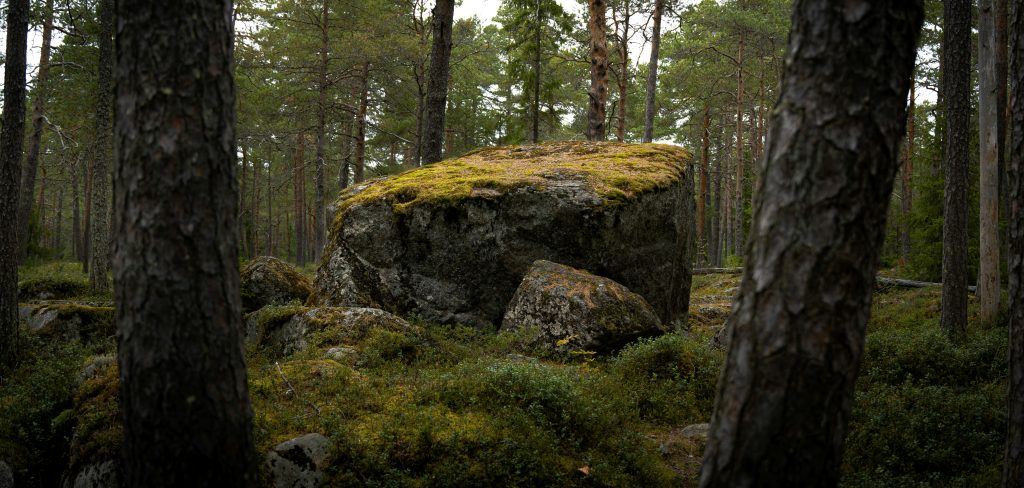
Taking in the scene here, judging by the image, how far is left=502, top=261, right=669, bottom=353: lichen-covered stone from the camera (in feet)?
23.0

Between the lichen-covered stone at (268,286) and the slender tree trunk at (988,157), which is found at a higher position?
the slender tree trunk at (988,157)

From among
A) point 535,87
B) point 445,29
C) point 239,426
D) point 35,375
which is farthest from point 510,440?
point 535,87

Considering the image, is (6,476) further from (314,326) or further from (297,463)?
(314,326)

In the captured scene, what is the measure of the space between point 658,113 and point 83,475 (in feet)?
94.2

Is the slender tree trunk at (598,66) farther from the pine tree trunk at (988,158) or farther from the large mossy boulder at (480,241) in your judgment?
the pine tree trunk at (988,158)

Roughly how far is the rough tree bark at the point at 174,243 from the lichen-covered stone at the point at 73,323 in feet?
21.2

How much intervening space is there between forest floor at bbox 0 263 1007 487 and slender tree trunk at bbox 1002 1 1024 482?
4.50ft

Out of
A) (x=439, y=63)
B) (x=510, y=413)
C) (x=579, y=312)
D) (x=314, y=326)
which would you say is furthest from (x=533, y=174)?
(x=510, y=413)

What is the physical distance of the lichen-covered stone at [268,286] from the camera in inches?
390

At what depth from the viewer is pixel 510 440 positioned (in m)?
4.18

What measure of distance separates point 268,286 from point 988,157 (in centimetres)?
1268

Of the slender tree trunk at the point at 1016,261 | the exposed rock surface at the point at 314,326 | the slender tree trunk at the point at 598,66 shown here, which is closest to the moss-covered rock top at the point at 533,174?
the exposed rock surface at the point at 314,326

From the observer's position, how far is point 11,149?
710cm

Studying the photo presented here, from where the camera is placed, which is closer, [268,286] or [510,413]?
[510,413]
